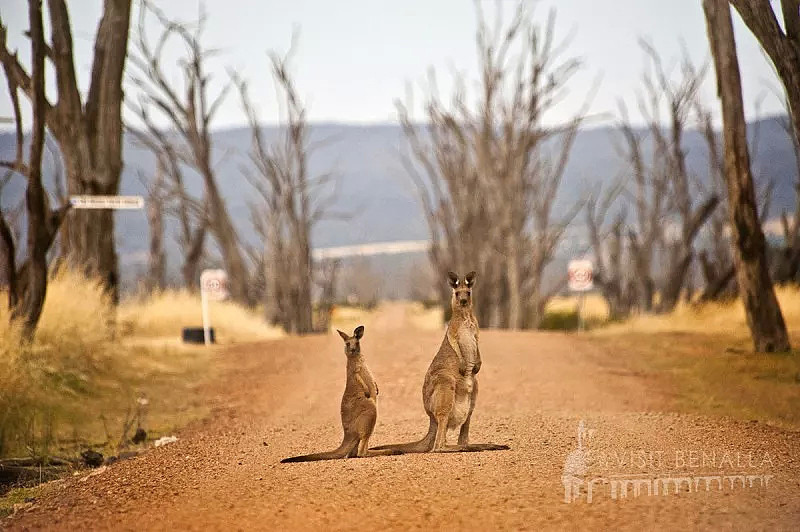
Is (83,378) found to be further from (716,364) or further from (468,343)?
(468,343)

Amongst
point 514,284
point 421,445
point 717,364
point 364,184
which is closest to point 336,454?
point 421,445

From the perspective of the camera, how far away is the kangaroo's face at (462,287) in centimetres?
508

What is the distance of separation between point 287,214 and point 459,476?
25672 mm

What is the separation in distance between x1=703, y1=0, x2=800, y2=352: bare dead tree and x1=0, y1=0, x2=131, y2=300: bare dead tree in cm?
885

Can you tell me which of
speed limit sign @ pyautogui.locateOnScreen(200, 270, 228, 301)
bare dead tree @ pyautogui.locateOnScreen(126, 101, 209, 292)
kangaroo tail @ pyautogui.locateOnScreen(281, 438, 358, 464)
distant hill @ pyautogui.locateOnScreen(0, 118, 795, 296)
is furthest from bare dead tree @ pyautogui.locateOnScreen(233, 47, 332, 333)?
distant hill @ pyautogui.locateOnScreen(0, 118, 795, 296)

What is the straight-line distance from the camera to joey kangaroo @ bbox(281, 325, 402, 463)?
5.45 metres

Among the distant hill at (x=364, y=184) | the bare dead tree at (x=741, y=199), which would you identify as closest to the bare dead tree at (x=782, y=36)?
the bare dead tree at (x=741, y=199)

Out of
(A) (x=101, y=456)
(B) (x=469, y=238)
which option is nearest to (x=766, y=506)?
(A) (x=101, y=456)

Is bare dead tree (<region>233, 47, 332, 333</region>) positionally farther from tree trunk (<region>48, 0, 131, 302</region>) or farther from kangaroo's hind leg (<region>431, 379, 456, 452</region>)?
kangaroo's hind leg (<region>431, 379, 456, 452</region>)

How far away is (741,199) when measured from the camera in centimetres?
1328

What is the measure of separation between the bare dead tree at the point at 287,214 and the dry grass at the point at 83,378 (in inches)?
454

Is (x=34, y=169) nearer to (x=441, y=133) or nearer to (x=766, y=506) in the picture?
(x=766, y=506)

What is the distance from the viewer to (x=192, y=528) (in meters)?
4.77

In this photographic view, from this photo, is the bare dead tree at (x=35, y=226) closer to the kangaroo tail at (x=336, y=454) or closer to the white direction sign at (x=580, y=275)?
the kangaroo tail at (x=336, y=454)
